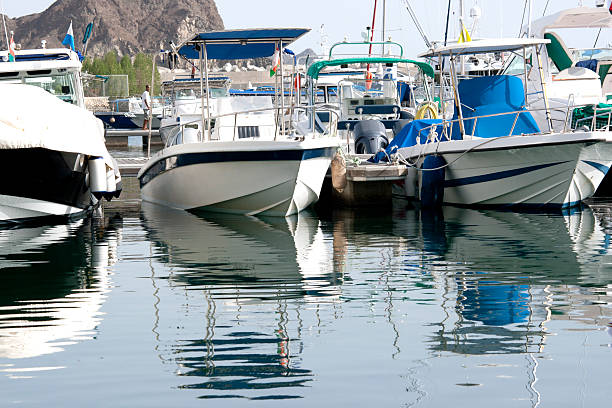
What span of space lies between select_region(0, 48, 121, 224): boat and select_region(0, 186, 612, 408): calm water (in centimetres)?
84

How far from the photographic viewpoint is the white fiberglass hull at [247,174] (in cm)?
1473

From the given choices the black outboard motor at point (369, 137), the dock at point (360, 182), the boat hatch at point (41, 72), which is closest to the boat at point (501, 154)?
the dock at point (360, 182)

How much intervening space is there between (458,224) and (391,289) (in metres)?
6.07

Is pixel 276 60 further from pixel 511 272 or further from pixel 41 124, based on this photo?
pixel 511 272

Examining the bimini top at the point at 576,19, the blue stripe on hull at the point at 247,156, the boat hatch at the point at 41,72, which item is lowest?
the blue stripe on hull at the point at 247,156

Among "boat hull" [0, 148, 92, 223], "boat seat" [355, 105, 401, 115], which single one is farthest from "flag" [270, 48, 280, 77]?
"boat seat" [355, 105, 401, 115]

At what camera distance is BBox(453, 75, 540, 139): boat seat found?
16.5 meters

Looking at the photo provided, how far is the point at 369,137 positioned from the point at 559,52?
565 centimetres

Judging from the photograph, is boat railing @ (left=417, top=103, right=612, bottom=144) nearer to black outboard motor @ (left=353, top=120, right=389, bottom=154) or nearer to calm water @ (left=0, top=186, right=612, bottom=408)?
black outboard motor @ (left=353, top=120, right=389, bottom=154)

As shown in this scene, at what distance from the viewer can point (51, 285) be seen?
31.2ft

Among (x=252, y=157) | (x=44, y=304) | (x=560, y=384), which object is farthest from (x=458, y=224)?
(x=560, y=384)

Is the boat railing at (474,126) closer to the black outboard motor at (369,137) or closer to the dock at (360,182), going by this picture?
the dock at (360,182)

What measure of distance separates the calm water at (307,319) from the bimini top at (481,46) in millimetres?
4564

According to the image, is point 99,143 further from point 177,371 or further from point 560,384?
point 560,384
